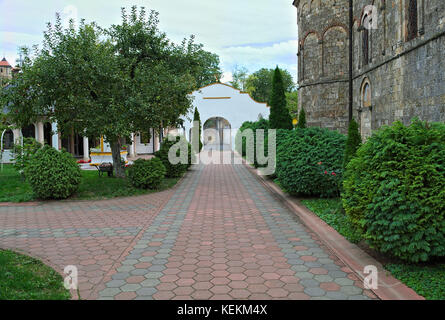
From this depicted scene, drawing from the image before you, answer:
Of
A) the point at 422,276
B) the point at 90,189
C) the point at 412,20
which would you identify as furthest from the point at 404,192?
the point at 412,20

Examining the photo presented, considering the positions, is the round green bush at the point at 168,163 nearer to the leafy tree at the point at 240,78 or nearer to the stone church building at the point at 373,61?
the stone church building at the point at 373,61

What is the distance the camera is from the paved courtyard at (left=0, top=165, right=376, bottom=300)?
4.49m

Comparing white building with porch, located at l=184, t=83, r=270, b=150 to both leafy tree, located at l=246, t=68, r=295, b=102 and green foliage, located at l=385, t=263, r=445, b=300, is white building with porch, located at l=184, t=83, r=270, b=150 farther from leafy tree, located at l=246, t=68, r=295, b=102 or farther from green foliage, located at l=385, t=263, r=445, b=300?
leafy tree, located at l=246, t=68, r=295, b=102

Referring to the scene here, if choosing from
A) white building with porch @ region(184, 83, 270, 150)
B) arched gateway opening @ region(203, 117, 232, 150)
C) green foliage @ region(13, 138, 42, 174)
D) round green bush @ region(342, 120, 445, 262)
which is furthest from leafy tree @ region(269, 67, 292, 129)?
arched gateway opening @ region(203, 117, 232, 150)

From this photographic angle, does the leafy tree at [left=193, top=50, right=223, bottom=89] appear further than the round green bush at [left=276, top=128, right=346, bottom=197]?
Yes

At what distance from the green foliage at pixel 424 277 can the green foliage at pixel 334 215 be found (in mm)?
1079

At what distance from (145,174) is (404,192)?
355 inches

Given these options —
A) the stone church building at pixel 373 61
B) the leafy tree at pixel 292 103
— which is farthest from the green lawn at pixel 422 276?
the leafy tree at pixel 292 103

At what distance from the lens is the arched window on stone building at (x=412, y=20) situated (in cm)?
1266

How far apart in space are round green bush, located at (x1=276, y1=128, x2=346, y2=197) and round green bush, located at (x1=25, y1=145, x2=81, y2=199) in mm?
5927

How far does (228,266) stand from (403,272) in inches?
87.4
